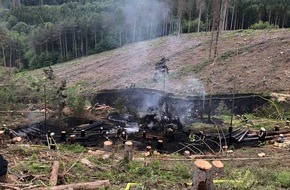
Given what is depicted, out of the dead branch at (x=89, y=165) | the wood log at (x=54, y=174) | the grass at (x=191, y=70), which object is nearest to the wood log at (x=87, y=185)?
the wood log at (x=54, y=174)

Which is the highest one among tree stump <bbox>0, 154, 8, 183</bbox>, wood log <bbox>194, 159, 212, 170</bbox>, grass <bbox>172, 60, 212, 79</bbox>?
wood log <bbox>194, 159, 212, 170</bbox>

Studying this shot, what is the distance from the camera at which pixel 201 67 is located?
24.7 m

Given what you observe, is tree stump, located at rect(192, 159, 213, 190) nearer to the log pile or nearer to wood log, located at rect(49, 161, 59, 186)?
wood log, located at rect(49, 161, 59, 186)

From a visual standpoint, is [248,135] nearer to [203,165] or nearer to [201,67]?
[203,165]

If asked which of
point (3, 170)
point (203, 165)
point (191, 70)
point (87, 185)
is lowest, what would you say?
point (191, 70)

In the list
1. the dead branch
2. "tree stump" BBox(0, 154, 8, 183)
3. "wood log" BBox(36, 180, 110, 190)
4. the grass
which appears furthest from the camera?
the grass

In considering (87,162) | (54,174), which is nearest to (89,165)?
(87,162)

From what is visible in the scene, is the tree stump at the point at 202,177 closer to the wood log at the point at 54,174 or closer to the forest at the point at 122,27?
the wood log at the point at 54,174

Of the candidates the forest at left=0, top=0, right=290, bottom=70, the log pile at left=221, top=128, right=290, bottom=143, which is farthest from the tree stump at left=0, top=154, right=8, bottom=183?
the forest at left=0, top=0, right=290, bottom=70

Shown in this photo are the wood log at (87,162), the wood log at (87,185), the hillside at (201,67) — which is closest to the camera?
the wood log at (87,185)

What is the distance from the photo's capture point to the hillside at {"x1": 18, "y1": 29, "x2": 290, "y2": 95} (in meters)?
20.4

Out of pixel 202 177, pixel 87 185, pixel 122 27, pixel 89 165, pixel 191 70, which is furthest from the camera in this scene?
pixel 122 27

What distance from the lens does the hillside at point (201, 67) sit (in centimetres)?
2044

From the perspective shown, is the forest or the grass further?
the forest
